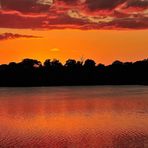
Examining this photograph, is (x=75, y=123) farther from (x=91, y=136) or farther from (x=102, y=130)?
(x=91, y=136)

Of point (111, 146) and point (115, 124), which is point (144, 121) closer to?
point (115, 124)

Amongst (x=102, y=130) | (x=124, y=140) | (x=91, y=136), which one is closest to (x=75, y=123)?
(x=102, y=130)

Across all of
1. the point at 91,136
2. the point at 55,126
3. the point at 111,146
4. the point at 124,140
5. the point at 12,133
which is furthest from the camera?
the point at 55,126

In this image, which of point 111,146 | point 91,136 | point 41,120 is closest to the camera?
point 111,146

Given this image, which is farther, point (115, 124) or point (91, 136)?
point (115, 124)

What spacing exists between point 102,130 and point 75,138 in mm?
5543

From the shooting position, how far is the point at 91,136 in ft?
134

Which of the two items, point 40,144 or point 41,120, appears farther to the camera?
point 41,120

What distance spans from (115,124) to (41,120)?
1065 centimetres

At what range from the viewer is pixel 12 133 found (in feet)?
143

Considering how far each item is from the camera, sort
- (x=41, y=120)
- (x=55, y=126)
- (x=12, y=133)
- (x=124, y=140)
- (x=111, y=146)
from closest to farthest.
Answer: (x=111, y=146)
(x=124, y=140)
(x=12, y=133)
(x=55, y=126)
(x=41, y=120)

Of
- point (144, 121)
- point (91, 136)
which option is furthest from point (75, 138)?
point (144, 121)

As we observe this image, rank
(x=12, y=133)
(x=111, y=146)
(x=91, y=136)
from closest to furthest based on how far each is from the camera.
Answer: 1. (x=111, y=146)
2. (x=91, y=136)
3. (x=12, y=133)

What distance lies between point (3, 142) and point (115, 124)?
15.0 meters
